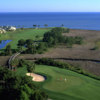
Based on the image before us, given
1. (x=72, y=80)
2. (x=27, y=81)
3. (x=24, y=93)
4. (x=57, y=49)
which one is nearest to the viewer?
(x=24, y=93)

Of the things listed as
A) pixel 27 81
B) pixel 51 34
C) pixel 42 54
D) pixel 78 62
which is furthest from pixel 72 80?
pixel 51 34

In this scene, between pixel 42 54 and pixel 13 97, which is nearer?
pixel 13 97

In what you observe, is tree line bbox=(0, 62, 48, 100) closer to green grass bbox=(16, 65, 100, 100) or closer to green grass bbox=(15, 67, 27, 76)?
green grass bbox=(16, 65, 100, 100)

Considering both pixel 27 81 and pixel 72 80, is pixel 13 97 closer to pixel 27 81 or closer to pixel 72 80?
pixel 27 81

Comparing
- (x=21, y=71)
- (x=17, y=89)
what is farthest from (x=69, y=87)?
(x=21, y=71)

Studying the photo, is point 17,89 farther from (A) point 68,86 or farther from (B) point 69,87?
(A) point 68,86

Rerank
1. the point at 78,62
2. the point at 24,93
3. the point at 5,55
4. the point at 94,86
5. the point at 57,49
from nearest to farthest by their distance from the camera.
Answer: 1. the point at 24,93
2. the point at 94,86
3. the point at 78,62
4. the point at 5,55
5. the point at 57,49

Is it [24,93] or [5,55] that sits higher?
[24,93]
